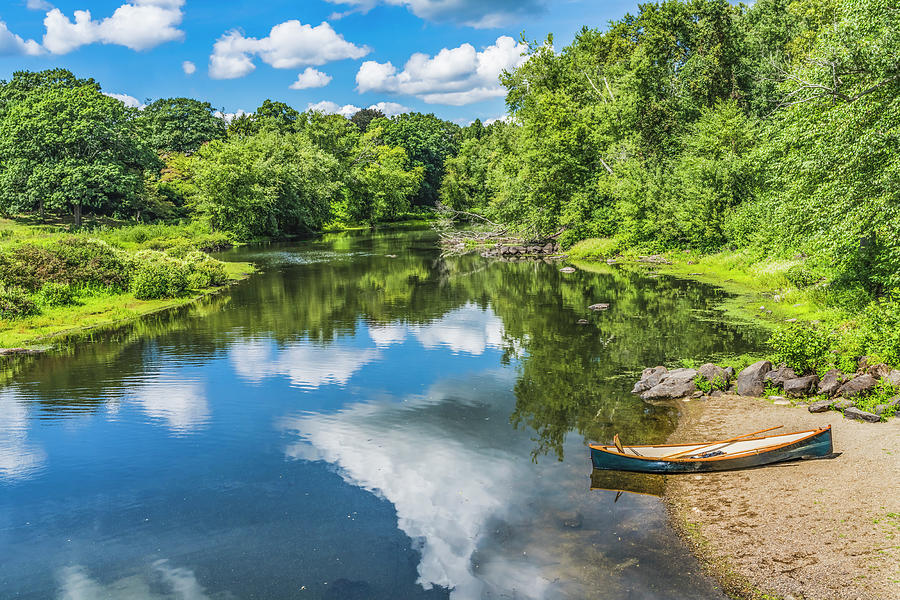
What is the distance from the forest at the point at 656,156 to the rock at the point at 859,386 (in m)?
1.55

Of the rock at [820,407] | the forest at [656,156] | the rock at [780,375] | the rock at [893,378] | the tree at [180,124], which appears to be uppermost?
the tree at [180,124]

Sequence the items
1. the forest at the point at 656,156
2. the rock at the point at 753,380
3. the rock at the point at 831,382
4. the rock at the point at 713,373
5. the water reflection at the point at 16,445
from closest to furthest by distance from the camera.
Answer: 1. the water reflection at the point at 16,445
2. the rock at the point at 831,382
3. the rock at the point at 753,380
4. the rock at the point at 713,373
5. the forest at the point at 656,156

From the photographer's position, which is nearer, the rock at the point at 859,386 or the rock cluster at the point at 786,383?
the rock cluster at the point at 786,383

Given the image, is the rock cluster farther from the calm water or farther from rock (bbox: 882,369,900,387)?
the calm water

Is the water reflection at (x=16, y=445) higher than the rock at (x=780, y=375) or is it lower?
lower

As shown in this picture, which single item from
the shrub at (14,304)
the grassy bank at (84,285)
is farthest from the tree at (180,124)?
the shrub at (14,304)

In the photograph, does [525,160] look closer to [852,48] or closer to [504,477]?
[852,48]

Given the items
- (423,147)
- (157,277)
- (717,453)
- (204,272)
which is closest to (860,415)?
(717,453)

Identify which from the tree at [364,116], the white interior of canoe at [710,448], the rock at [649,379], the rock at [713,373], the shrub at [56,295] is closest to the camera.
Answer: the white interior of canoe at [710,448]

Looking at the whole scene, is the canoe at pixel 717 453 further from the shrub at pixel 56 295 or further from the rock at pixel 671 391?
the shrub at pixel 56 295

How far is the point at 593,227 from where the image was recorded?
→ 64.1 metres

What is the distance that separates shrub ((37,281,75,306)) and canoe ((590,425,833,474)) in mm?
34980

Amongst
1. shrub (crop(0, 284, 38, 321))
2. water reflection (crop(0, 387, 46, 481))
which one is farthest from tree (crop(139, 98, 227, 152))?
water reflection (crop(0, 387, 46, 481))

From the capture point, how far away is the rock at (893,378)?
16531mm
